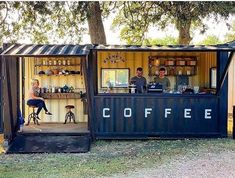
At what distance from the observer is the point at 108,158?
8.08 metres

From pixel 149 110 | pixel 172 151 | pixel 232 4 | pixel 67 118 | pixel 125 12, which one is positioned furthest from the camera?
pixel 125 12

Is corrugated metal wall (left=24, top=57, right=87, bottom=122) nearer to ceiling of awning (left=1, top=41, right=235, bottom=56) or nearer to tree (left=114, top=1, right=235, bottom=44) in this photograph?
ceiling of awning (left=1, top=41, right=235, bottom=56)

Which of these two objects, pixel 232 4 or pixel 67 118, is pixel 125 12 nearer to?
pixel 232 4

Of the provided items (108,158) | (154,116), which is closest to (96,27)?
(154,116)

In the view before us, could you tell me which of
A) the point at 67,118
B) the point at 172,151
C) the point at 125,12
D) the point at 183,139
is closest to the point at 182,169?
the point at 172,151

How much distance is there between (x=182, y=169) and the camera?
7086 mm

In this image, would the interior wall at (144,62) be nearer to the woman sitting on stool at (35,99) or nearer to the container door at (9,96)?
the woman sitting on stool at (35,99)

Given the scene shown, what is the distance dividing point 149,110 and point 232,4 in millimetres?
6266

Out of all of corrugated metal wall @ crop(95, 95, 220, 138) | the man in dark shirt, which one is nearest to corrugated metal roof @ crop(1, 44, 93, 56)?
corrugated metal wall @ crop(95, 95, 220, 138)

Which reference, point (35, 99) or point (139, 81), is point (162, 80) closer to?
point (139, 81)

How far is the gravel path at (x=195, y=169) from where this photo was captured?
6.71m

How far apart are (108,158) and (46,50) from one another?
283 cm

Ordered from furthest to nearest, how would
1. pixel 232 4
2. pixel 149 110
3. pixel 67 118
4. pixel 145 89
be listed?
pixel 232 4
pixel 67 118
pixel 145 89
pixel 149 110

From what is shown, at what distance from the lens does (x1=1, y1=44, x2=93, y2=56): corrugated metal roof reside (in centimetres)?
895
